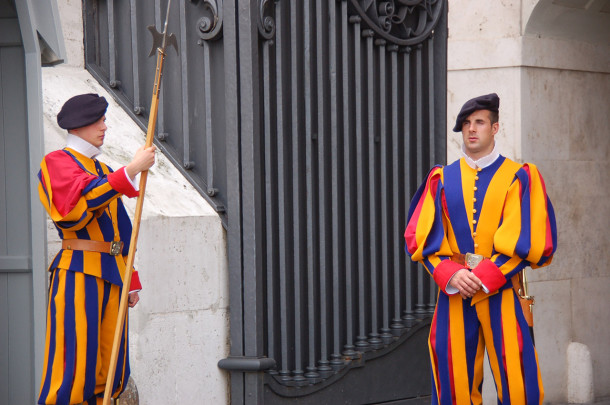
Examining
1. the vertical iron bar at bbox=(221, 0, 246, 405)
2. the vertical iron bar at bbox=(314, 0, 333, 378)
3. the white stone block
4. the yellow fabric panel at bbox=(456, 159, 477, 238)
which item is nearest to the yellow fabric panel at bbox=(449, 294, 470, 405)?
the yellow fabric panel at bbox=(456, 159, 477, 238)

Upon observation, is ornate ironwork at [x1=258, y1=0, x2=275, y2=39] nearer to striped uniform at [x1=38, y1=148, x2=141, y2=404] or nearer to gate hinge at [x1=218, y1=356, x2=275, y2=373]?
striped uniform at [x1=38, y1=148, x2=141, y2=404]

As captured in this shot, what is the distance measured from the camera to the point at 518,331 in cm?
542

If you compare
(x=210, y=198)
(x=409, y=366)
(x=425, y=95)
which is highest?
(x=425, y=95)

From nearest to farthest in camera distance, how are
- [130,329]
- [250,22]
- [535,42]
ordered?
[130,329], [250,22], [535,42]

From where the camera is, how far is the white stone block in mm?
7641

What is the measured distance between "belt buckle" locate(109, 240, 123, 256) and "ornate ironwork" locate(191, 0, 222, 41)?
1.62 m

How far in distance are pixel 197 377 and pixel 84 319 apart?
124 cm

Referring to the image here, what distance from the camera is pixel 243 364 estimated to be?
20.8ft

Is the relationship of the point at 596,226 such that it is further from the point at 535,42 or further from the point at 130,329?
the point at 130,329

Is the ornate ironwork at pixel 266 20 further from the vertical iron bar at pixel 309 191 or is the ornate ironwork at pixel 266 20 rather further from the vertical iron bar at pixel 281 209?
the vertical iron bar at pixel 309 191

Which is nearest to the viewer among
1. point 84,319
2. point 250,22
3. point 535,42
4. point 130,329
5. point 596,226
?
point 84,319

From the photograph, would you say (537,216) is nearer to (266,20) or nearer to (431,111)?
(266,20)

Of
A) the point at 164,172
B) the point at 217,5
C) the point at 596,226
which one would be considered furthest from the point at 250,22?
the point at 596,226

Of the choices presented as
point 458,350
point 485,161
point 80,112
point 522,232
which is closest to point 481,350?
point 458,350
